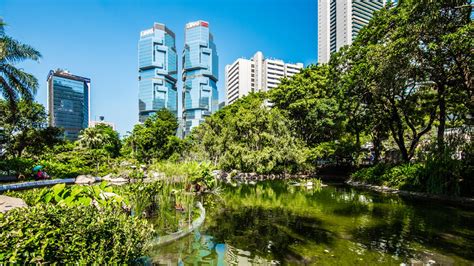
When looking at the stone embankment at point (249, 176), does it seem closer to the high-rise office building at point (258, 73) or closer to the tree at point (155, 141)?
the tree at point (155, 141)

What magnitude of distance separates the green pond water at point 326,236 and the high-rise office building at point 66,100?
4533 inches

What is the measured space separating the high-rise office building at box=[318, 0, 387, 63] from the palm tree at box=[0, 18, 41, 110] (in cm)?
9292

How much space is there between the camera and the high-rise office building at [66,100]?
10650cm

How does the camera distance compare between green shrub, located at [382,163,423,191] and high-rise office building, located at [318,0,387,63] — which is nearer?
green shrub, located at [382,163,423,191]

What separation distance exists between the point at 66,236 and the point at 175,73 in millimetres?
175976

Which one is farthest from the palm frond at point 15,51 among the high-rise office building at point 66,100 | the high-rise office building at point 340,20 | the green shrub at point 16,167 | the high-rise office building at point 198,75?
the high-rise office building at point 198,75

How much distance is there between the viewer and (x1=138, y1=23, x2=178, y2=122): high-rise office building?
6043 inches

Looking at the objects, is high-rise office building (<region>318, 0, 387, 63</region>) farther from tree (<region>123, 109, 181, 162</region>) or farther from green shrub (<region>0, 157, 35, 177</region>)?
green shrub (<region>0, 157, 35, 177</region>)

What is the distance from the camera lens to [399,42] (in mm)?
11383

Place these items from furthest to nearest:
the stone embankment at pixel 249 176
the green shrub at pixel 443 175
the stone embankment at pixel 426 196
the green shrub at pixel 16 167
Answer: the stone embankment at pixel 249 176
the green shrub at pixel 16 167
the green shrub at pixel 443 175
the stone embankment at pixel 426 196

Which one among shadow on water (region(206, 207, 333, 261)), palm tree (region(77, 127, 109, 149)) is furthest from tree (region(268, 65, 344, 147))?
palm tree (region(77, 127, 109, 149))

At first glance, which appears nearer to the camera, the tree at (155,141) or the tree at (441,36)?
the tree at (441,36)

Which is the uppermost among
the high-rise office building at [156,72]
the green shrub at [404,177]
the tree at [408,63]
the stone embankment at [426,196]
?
the high-rise office building at [156,72]

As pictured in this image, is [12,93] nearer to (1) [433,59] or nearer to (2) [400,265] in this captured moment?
(2) [400,265]
